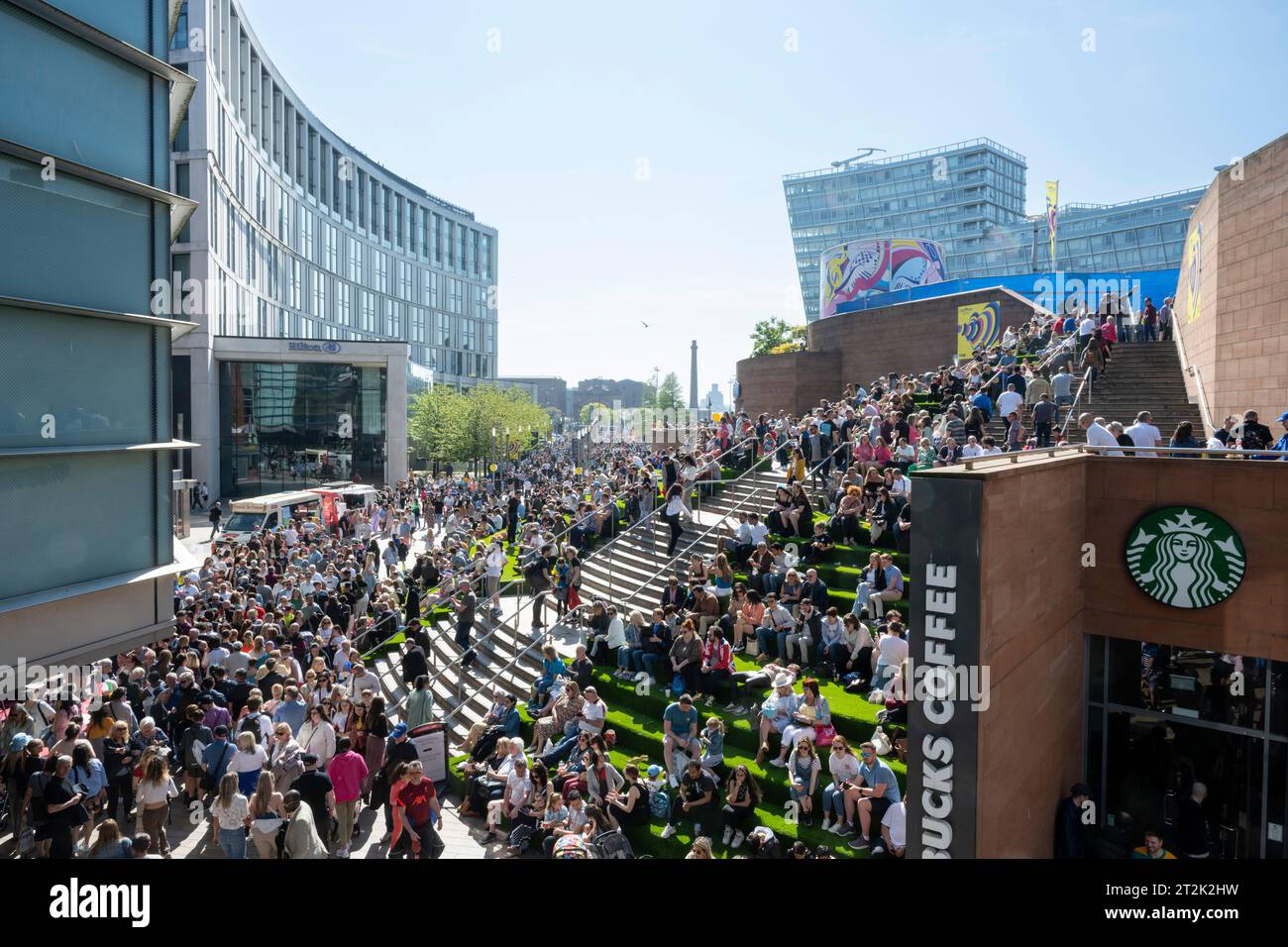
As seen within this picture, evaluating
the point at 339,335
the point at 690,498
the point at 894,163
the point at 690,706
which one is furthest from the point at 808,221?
the point at 690,706

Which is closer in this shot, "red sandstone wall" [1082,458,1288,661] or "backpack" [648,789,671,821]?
"red sandstone wall" [1082,458,1288,661]

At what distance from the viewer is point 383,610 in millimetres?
18422

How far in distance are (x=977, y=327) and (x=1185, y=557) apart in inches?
924

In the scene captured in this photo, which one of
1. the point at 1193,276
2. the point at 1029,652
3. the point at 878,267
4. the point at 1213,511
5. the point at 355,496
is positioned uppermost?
the point at 878,267

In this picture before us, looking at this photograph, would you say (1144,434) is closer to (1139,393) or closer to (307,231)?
(1139,393)

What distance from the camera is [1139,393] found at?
1828cm

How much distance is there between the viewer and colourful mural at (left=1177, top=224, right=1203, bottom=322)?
1798cm

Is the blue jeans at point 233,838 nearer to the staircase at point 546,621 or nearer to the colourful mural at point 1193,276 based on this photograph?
the staircase at point 546,621

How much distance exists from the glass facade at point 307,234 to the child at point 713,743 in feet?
139

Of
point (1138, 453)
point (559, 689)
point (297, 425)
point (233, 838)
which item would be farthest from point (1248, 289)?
point (297, 425)

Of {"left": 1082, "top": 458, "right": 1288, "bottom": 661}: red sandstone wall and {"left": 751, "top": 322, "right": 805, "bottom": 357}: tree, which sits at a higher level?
{"left": 751, "top": 322, "right": 805, "bottom": 357}: tree

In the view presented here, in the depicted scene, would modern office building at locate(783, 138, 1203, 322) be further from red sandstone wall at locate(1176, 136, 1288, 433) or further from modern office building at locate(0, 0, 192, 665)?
modern office building at locate(0, 0, 192, 665)

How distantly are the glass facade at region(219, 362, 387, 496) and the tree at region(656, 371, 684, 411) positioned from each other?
226 ft

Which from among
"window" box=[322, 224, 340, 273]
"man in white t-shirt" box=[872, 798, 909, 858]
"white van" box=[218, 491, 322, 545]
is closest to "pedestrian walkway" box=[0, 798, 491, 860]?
"man in white t-shirt" box=[872, 798, 909, 858]
